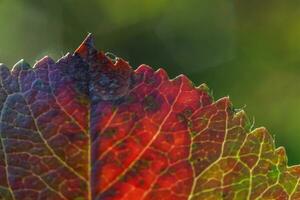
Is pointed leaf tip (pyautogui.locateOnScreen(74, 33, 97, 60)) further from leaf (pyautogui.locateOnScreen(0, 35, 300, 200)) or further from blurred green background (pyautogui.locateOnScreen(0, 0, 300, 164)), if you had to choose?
blurred green background (pyautogui.locateOnScreen(0, 0, 300, 164))

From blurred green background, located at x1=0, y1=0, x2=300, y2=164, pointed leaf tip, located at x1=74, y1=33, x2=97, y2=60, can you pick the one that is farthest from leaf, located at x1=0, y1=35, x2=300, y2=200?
blurred green background, located at x1=0, y1=0, x2=300, y2=164

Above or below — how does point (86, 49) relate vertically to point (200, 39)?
above

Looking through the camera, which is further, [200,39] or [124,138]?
[200,39]

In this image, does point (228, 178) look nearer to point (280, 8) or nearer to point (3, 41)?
point (280, 8)

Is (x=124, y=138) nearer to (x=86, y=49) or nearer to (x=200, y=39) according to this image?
(x=86, y=49)

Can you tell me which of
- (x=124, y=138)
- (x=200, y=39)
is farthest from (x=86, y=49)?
(x=200, y=39)

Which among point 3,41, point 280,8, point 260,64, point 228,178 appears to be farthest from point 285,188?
point 3,41
